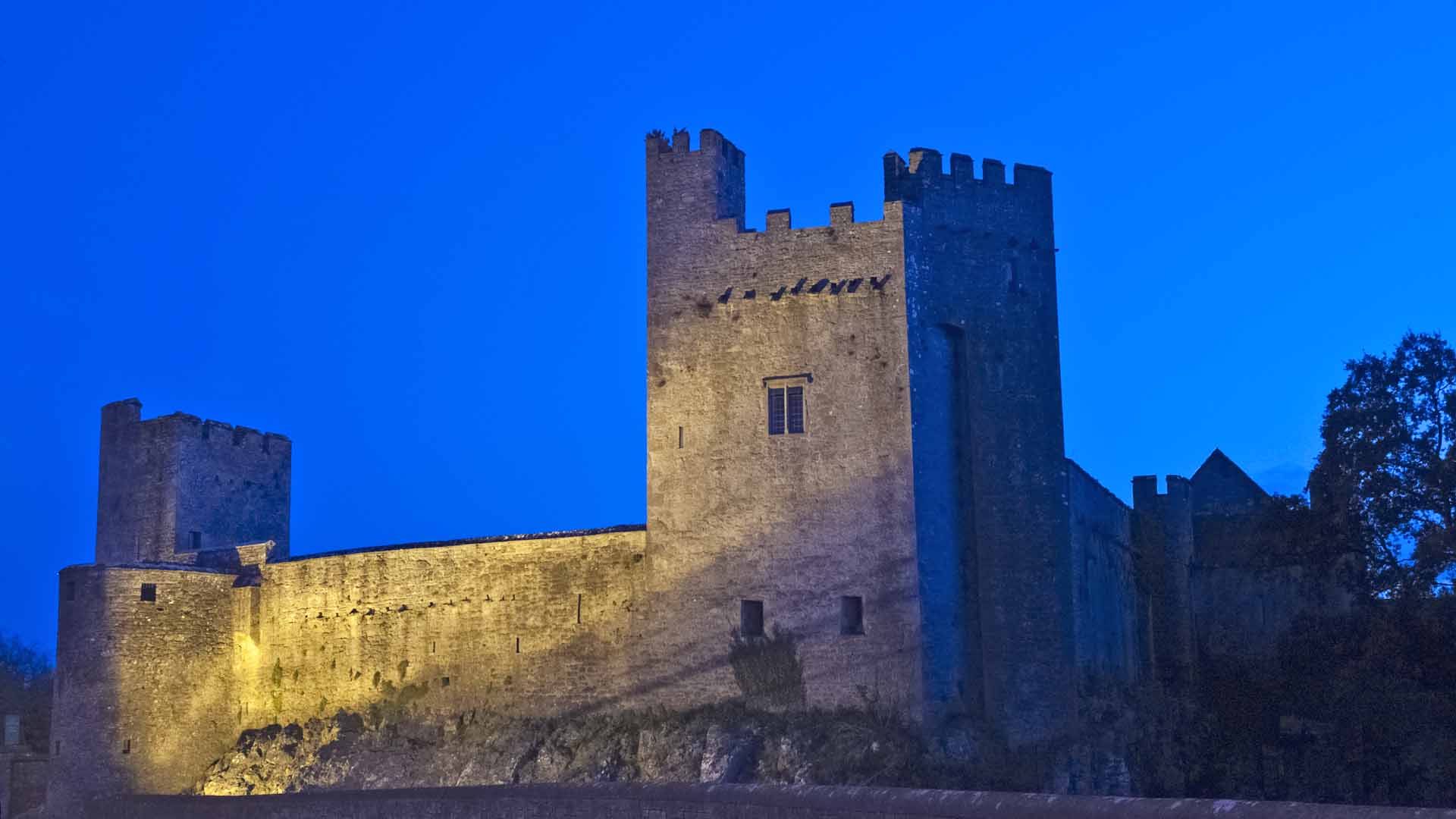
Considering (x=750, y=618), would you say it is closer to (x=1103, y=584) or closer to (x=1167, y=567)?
(x=1103, y=584)

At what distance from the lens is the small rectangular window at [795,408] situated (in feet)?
102

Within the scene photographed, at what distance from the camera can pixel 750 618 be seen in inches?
1223

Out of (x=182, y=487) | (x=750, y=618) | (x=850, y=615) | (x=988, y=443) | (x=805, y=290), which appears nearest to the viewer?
(x=850, y=615)

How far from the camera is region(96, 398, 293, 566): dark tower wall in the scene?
43281 mm

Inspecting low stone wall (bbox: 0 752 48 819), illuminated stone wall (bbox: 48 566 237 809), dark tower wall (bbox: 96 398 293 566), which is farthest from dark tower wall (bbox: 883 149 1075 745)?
low stone wall (bbox: 0 752 48 819)

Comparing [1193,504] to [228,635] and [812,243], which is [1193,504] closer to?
[812,243]

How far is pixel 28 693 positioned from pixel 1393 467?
49.1 m

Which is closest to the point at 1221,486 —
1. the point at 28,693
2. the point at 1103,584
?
the point at 1103,584

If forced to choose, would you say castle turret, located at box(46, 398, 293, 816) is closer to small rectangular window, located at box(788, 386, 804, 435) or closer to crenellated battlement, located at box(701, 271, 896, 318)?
crenellated battlement, located at box(701, 271, 896, 318)

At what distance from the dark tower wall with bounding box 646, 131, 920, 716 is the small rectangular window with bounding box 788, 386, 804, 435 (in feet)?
0.36

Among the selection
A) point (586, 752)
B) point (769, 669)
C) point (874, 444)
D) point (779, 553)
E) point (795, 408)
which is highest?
point (795, 408)

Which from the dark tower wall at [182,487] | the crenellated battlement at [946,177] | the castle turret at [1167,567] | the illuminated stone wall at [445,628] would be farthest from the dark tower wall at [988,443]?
the dark tower wall at [182,487]

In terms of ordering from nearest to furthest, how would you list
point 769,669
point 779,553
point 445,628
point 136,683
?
point 769,669
point 779,553
point 445,628
point 136,683

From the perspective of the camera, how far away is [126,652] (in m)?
35.7
